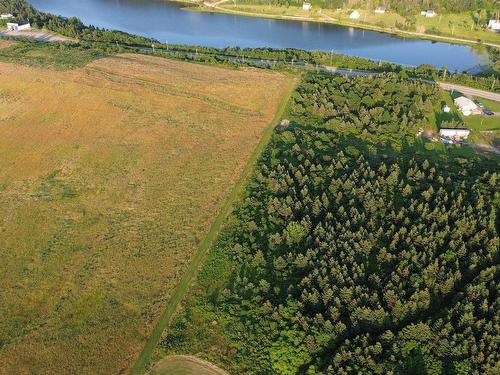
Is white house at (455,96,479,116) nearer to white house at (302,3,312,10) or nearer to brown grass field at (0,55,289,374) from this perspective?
brown grass field at (0,55,289,374)

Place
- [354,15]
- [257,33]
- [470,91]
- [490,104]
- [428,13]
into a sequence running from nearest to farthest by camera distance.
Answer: [490,104] → [470,91] → [257,33] → [428,13] → [354,15]

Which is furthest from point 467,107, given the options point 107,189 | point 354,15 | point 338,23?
point 354,15

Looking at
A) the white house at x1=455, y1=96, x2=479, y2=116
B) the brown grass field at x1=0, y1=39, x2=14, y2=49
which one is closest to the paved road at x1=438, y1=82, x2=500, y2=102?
the white house at x1=455, y1=96, x2=479, y2=116

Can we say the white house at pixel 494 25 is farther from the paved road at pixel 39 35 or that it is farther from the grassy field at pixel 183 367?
the grassy field at pixel 183 367

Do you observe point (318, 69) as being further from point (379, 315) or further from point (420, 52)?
point (379, 315)

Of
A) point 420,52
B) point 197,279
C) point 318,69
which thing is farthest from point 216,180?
point 420,52

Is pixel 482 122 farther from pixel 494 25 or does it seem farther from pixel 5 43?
pixel 5 43
